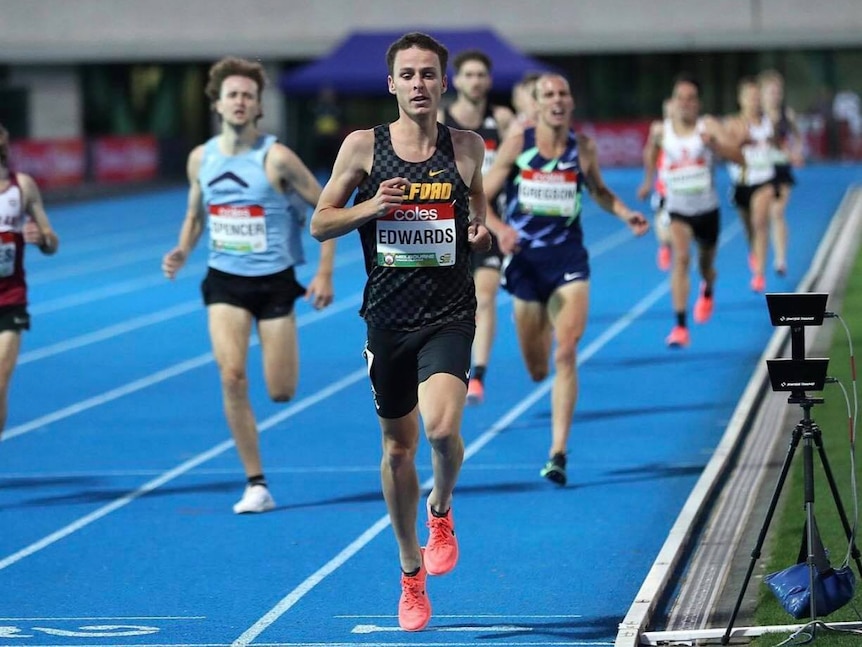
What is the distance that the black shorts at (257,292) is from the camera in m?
9.01

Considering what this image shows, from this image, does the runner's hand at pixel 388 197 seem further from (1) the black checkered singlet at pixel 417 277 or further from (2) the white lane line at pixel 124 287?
(2) the white lane line at pixel 124 287

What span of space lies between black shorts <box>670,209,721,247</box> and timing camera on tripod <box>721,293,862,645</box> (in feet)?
31.0

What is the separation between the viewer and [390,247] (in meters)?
6.31

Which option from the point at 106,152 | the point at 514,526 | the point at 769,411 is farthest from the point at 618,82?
the point at 514,526

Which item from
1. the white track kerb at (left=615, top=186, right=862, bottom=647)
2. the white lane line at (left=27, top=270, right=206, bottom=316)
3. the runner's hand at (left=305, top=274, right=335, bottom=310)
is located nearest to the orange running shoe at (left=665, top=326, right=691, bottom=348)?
the white track kerb at (left=615, top=186, right=862, bottom=647)

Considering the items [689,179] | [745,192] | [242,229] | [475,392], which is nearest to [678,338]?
[689,179]

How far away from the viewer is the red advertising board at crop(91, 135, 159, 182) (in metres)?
43.7

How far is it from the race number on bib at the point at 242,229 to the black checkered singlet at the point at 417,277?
264cm

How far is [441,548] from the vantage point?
6.60m

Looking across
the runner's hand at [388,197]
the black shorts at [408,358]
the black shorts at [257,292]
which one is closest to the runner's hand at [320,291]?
the black shorts at [257,292]

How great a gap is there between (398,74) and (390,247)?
1.93 feet

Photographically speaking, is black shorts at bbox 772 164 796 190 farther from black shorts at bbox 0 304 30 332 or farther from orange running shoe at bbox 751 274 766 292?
black shorts at bbox 0 304 30 332

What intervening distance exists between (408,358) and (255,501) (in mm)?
2855

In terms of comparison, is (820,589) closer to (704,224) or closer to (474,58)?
(474,58)
